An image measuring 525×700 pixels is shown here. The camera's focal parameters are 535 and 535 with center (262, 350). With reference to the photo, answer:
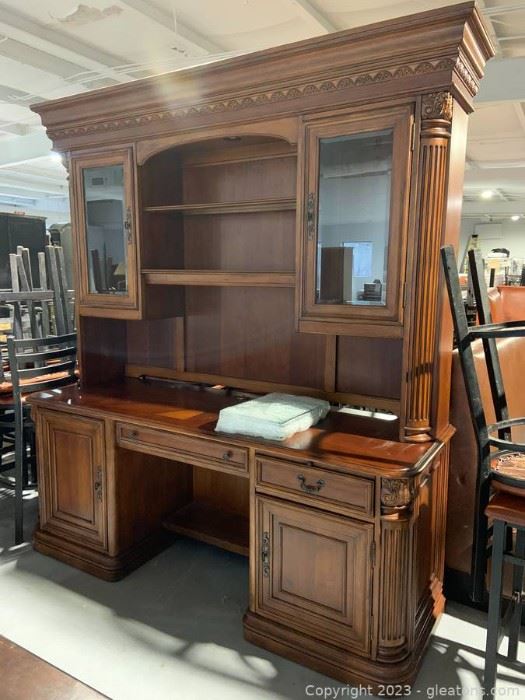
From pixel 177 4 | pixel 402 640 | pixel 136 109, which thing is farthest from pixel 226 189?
pixel 402 640

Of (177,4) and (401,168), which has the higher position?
(177,4)

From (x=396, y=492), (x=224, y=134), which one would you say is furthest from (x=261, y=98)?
(x=396, y=492)

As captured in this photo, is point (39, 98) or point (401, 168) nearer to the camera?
point (401, 168)

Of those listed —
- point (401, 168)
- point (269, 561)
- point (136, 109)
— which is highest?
point (136, 109)

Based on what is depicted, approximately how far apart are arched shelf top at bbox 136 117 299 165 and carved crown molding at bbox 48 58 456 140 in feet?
0.21

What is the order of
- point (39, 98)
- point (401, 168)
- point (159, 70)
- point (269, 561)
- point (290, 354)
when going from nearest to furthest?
point (401, 168) < point (269, 561) < point (290, 354) < point (159, 70) < point (39, 98)

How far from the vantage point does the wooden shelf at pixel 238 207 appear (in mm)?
2191

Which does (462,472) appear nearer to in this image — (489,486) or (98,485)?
(489,486)

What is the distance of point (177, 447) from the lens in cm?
211

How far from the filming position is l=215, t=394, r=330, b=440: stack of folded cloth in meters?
1.90

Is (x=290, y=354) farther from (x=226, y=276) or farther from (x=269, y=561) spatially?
(x=269, y=561)

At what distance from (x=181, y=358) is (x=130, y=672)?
1409mm

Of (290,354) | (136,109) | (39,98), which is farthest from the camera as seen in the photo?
(39,98)

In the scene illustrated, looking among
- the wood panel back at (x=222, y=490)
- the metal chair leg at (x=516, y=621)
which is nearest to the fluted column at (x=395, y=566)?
the metal chair leg at (x=516, y=621)
